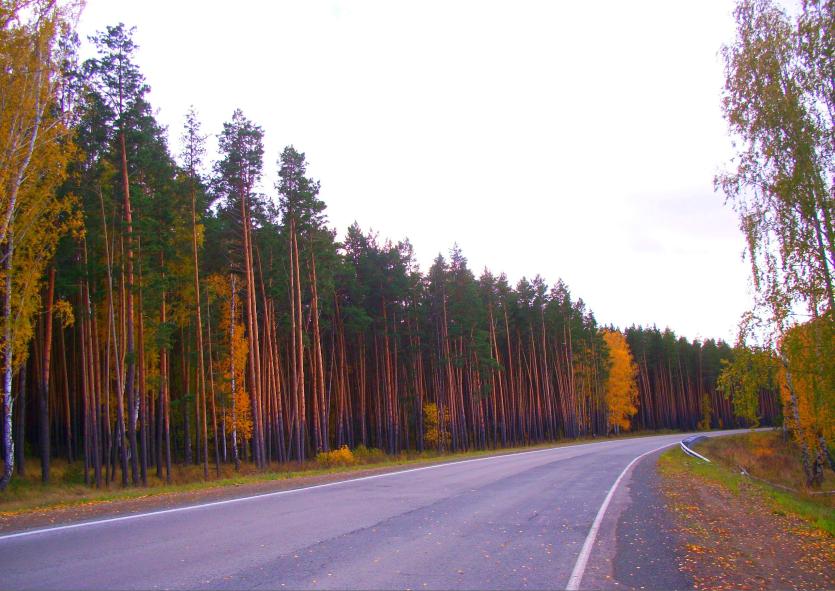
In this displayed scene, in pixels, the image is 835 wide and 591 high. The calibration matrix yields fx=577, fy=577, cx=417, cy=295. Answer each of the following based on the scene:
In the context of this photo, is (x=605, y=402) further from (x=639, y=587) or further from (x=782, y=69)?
(x=639, y=587)

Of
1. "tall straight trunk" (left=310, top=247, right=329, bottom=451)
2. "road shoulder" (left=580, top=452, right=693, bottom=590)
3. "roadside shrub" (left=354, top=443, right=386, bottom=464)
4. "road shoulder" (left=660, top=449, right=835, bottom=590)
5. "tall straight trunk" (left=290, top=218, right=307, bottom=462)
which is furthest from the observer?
"tall straight trunk" (left=310, top=247, right=329, bottom=451)

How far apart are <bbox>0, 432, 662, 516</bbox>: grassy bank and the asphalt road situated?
4.48 meters

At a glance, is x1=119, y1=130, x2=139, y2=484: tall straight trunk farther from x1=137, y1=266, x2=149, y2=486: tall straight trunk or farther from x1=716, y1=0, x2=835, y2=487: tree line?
x1=716, y1=0, x2=835, y2=487: tree line

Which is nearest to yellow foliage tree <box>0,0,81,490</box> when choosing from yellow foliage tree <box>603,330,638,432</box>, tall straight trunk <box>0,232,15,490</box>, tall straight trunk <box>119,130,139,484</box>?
tall straight trunk <box>0,232,15,490</box>

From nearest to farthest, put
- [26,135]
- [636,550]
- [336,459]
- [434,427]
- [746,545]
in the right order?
1. [636,550]
2. [746,545]
3. [26,135]
4. [336,459]
5. [434,427]

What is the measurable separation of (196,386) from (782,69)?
31.7 m

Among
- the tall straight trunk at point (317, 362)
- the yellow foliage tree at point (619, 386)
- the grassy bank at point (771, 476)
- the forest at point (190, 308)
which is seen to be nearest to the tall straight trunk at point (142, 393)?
the forest at point (190, 308)

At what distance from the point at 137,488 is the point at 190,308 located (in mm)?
12189

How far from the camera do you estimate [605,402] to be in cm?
7844

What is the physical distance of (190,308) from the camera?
99.5 ft

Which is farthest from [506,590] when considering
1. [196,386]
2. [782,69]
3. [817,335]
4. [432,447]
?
[432,447]

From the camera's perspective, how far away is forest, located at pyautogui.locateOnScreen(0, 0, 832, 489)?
18.3 meters

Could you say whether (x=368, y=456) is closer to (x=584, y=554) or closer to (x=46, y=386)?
(x=46, y=386)

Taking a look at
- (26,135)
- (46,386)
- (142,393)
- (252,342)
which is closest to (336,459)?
(252,342)
